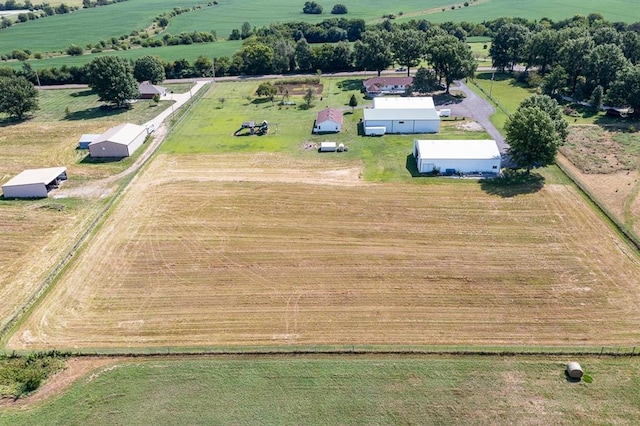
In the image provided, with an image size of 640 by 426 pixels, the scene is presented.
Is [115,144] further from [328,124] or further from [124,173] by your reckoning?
[328,124]

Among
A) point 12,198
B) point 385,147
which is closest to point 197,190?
point 12,198

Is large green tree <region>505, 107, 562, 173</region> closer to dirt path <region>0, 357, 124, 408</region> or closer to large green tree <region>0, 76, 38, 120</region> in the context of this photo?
dirt path <region>0, 357, 124, 408</region>

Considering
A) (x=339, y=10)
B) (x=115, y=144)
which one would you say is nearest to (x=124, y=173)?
(x=115, y=144)

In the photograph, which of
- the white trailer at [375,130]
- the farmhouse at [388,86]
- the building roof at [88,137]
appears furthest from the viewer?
the farmhouse at [388,86]

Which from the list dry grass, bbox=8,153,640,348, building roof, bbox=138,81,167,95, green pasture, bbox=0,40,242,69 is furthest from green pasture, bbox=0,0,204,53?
dry grass, bbox=8,153,640,348

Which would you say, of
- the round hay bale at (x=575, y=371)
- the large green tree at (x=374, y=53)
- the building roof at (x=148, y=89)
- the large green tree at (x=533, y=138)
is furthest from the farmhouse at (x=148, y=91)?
the round hay bale at (x=575, y=371)

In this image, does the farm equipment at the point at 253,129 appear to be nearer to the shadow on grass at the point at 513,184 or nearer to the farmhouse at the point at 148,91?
the farmhouse at the point at 148,91
